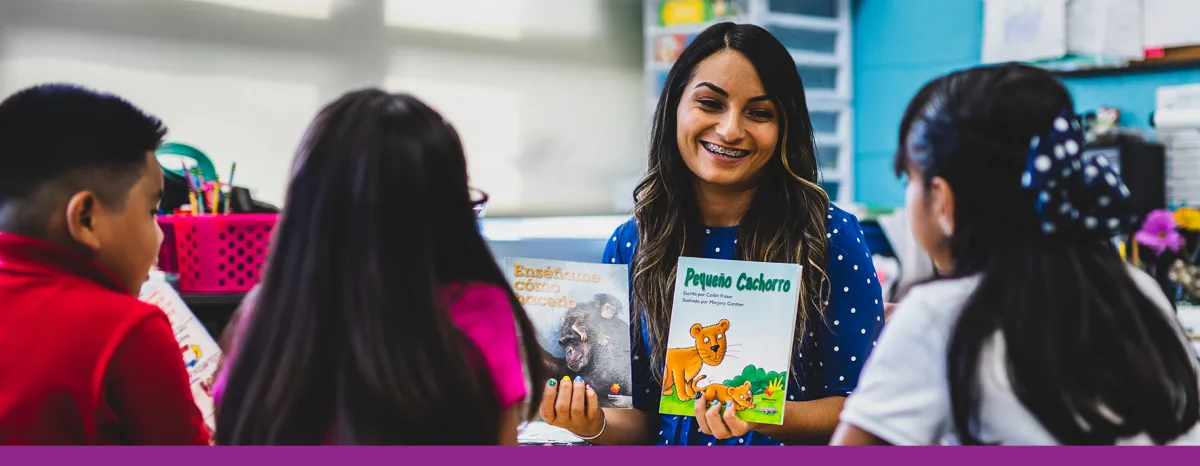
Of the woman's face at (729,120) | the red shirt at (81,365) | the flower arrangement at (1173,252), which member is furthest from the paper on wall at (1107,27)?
the red shirt at (81,365)

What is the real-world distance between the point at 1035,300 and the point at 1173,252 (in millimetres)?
2257

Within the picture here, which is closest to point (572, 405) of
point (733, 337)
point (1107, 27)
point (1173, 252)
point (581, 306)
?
point (581, 306)

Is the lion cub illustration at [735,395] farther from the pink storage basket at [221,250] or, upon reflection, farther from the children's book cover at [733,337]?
the pink storage basket at [221,250]

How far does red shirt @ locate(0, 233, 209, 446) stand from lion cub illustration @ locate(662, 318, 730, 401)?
0.57 m

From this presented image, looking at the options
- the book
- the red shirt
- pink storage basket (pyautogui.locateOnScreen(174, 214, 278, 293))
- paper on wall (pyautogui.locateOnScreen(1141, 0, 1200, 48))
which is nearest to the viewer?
the red shirt

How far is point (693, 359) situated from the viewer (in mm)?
1243

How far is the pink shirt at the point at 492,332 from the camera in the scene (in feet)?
3.01

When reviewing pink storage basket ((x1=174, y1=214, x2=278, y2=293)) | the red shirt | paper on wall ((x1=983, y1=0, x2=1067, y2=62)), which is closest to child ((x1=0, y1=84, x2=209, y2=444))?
the red shirt

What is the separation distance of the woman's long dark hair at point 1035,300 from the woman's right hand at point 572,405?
54 centimetres

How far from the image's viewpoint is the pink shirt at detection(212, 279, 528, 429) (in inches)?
36.2

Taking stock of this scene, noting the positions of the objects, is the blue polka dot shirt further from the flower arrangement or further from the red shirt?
the flower arrangement

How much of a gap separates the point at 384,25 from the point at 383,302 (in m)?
3.00

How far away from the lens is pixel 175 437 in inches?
42.3

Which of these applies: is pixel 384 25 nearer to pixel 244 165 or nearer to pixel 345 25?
pixel 345 25
